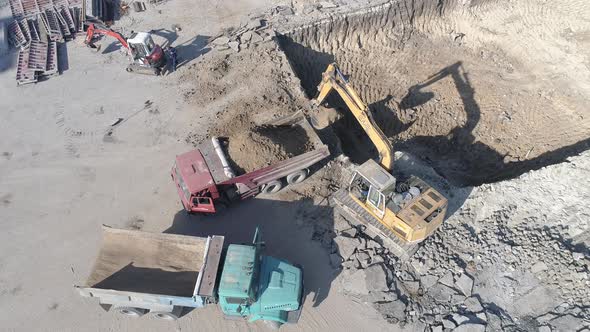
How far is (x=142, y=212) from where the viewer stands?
15.3 metres

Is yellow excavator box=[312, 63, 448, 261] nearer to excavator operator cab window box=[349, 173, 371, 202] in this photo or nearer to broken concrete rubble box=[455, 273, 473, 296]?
excavator operator cab window box=[349, 173, 371, 202]

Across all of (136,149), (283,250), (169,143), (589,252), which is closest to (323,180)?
(283,250)

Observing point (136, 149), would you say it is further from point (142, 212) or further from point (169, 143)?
point (142, 212)

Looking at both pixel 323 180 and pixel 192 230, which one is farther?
pixel 323 180

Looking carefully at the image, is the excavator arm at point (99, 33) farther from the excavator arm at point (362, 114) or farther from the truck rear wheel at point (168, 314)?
the truck rear wheel at point (168, 314)

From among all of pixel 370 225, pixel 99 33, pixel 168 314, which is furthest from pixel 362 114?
pixel 99 33

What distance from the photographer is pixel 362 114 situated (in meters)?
14.6

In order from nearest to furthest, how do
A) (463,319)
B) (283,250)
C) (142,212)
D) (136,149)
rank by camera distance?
(463,319), (283,250), (142,212), (136,149)

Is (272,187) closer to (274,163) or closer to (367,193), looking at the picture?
(274,163)

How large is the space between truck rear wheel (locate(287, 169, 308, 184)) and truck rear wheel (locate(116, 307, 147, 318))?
636cm

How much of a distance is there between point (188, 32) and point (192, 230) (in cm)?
1120

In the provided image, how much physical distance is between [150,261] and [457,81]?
52.6ft

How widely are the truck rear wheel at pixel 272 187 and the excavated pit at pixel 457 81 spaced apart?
420 centimetres

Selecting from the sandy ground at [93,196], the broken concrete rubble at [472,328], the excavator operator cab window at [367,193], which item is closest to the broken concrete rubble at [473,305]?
the broken concrete rubble at [472,328]
